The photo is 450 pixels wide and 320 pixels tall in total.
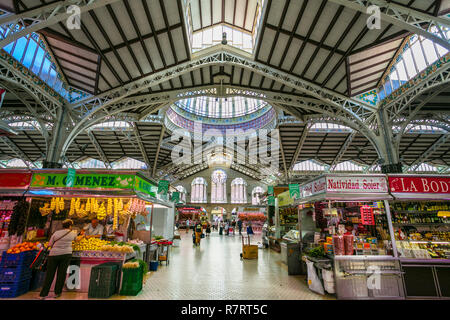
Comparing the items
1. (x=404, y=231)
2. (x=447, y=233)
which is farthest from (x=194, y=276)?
(x=447, y=233)

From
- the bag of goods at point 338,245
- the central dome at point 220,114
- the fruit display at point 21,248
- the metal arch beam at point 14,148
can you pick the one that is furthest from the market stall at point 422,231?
the metal arch beam at point 14,148

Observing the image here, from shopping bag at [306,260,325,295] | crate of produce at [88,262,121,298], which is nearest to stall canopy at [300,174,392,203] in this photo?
shopping bag at [306,260,325,295]

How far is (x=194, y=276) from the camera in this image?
21.0 feet

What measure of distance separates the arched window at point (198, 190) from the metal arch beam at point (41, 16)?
97.2 feet

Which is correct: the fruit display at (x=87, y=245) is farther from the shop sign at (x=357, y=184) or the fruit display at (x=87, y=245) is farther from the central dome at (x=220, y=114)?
the central dome at (x=220, y=114)

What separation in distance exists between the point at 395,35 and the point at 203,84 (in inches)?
393

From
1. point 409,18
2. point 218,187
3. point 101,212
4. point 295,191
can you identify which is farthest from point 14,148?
point 409,18

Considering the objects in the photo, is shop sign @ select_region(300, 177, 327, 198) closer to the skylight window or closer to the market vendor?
the market vendor

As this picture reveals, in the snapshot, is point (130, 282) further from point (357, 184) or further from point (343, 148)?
point (343, 148)

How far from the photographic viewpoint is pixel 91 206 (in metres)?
6.40

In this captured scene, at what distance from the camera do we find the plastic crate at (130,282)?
474 centimetres

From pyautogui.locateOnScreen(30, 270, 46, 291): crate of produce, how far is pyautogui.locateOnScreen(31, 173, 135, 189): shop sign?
6.95 ft

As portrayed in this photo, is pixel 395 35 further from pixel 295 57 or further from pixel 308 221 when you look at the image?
pixel 308 221

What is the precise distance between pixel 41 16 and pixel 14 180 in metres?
5.14
